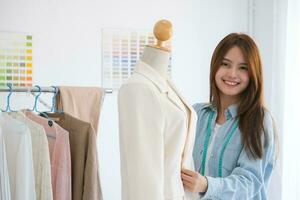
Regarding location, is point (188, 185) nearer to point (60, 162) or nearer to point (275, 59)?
point (60, 162)

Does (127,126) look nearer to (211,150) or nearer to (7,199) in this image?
(7,199)

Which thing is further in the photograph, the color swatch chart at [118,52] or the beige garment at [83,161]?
the color swatch chart at [118,52]

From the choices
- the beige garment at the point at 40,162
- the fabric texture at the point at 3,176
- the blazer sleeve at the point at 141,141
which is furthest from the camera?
the beige garment at the point at 40,162

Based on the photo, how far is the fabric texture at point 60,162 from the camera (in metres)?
1.49

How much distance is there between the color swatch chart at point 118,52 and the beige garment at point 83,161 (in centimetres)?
143

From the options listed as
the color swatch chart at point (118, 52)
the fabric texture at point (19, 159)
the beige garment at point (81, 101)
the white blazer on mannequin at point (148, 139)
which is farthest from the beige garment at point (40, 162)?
the color swatch chart at point (118, 52)

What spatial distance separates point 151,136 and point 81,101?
0.65 m

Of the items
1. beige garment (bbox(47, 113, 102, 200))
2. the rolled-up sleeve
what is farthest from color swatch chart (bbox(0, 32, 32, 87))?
the rolled-up sleeve

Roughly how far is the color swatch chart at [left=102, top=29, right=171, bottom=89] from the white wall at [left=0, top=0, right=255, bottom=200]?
0.05m

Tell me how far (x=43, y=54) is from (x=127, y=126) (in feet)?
6.20

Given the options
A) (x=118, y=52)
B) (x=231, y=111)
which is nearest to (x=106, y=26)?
(x=118, y=52)

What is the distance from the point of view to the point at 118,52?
2996 mm

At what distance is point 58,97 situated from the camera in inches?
66.4

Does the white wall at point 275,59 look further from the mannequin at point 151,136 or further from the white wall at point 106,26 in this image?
the mannequin at point 151,136
